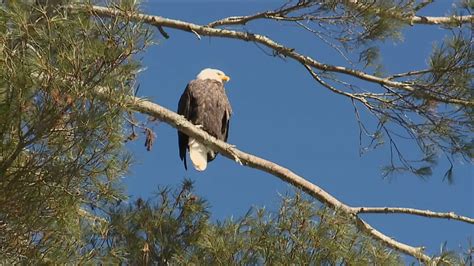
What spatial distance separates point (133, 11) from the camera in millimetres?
2350

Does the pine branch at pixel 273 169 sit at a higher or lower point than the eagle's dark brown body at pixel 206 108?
lower

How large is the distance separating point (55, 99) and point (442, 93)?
170 centimetres

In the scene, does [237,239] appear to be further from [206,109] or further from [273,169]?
[206,109]

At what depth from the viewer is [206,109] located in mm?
4605

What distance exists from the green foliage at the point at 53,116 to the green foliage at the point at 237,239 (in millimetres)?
205

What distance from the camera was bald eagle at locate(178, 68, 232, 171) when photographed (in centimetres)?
446

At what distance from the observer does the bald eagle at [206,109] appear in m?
4.46

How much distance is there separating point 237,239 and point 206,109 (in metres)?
1.97

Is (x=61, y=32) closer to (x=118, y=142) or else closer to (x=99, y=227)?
(x=118, y=142)

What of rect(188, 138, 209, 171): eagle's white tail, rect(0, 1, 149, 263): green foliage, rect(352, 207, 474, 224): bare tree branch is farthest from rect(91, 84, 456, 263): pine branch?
rect(188, 138, 209, 171): eagle's white tail

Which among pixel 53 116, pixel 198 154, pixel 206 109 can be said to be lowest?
pixel 53 116

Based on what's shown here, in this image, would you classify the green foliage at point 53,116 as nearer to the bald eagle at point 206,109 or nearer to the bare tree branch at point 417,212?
the bare tree branch at point 417,212

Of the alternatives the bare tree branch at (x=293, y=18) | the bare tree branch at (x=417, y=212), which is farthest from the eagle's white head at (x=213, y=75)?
the bare tree branch at (x=417, y=212)

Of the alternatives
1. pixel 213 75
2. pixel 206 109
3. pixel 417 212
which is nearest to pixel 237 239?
pixel 417 212
